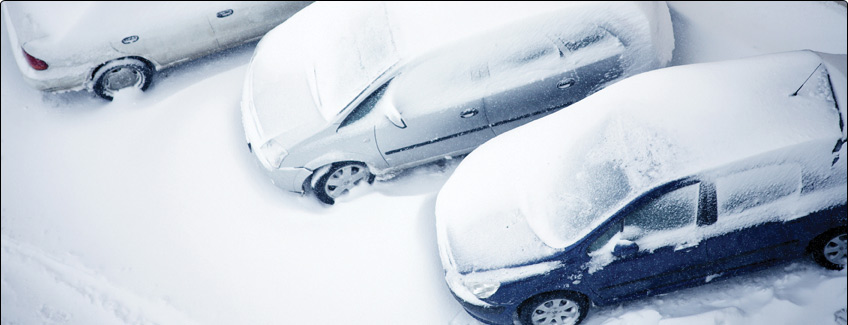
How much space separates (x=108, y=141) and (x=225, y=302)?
2.59 metres

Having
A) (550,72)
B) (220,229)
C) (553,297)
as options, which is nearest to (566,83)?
(550,72)

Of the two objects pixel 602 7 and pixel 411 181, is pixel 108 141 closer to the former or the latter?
pixel 411 181

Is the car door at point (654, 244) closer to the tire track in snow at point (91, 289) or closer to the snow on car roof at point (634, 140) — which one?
the snow on car roof at point (634, 140)

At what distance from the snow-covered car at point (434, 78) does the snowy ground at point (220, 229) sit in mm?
580

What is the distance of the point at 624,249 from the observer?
356 cm

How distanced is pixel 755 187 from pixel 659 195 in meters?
0.66

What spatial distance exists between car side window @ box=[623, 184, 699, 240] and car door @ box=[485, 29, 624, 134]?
1.51 metres

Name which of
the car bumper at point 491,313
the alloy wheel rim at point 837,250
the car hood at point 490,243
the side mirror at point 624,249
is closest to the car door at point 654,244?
the side mirror at point 624,249

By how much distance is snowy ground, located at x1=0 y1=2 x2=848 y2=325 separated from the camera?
4520 mm

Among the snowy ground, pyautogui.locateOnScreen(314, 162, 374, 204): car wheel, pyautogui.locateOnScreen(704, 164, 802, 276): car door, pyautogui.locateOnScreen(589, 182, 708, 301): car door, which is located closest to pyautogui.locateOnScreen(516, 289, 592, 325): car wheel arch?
pyautogui.locateOnScreen(589, 182, 708, 301): car door

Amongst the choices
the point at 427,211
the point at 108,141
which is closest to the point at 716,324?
the point at 427,211

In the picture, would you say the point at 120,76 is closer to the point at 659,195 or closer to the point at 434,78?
the point at 434,78

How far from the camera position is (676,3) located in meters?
6.22

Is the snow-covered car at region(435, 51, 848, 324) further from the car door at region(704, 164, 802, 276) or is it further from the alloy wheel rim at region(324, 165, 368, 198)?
the alloy wheel rim at region(324, 165, 368, 198)
